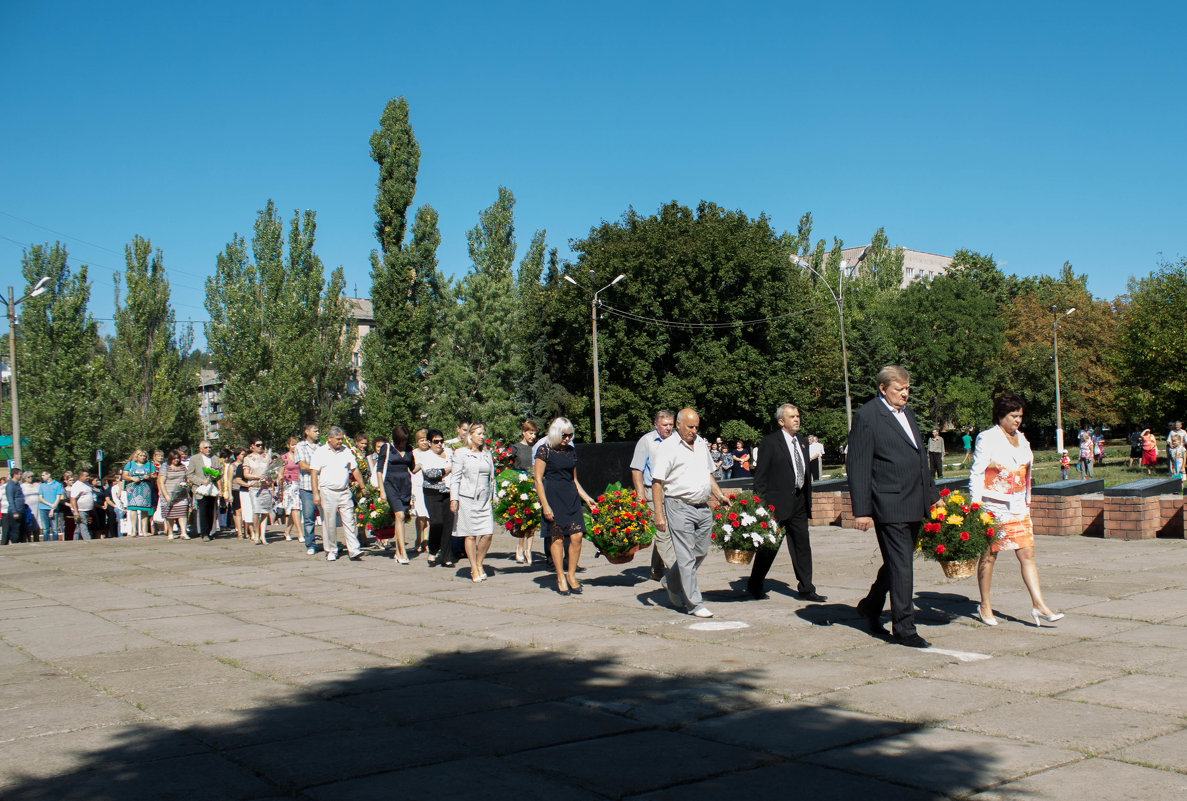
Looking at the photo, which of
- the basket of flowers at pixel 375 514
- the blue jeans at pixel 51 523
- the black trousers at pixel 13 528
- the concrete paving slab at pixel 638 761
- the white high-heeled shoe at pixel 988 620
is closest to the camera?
the concrete paving slab at pixel 638 761

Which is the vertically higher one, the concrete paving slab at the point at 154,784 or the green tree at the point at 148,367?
the green tree at the point at 148,367

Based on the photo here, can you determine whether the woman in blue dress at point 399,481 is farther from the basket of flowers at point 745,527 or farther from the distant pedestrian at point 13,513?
the distant pedestrian at point 13,513

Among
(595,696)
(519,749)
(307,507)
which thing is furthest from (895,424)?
(307,507)

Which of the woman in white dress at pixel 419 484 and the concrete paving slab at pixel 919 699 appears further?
the woman in white dress at pixel 419 484

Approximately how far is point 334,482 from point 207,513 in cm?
660

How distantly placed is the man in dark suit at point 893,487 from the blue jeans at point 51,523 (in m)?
19.7

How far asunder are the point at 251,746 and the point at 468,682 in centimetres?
166

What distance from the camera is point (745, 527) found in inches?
348

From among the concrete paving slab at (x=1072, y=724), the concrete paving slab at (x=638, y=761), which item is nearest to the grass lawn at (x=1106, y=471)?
the concrete paving slab at (x=1072, y=724)

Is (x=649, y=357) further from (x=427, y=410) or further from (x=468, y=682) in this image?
(x=468, y=682)

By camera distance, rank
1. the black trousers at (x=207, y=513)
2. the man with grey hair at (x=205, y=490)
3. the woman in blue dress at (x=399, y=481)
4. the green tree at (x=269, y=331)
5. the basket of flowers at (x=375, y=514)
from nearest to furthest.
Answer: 1. the woman in blue dress at (x=399, y=481)
2. the basket of flowers at (x=375, y=514)
3. the man with grey hair at (x=205, y=490)
4. the black trousers at (x=207, y=513)
5. the green tree at (x=269, y=331)

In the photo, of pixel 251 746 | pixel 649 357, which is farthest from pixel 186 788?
pixel 649 357

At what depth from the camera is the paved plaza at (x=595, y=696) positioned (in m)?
4.17

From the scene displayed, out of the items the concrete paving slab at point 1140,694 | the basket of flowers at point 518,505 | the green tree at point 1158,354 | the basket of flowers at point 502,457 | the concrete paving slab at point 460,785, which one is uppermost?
the green tree at point 1158,354
